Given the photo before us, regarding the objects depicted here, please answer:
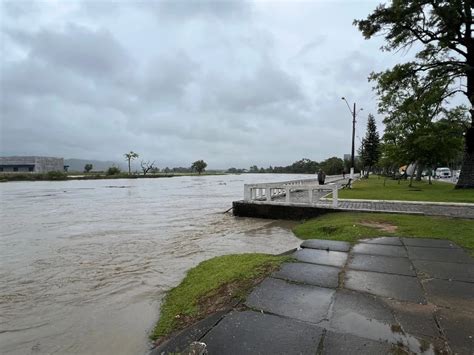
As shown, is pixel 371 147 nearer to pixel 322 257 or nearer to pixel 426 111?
pixel 426 111

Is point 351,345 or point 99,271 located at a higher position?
point 351,345

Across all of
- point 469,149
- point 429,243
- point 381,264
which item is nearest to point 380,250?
point 381,264

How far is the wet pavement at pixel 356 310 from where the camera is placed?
2.79 m

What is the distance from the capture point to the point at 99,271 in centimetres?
733

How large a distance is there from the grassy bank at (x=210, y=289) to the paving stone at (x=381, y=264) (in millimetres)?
1171

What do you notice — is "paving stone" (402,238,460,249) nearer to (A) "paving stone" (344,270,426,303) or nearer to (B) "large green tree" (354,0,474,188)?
(A) "paving stone" (344,270,426,303)

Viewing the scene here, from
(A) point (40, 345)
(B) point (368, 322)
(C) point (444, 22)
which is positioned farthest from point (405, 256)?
(C) point (444, 22)

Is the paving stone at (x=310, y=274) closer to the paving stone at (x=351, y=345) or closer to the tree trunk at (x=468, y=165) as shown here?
the paving stone at (x=351, y=345)

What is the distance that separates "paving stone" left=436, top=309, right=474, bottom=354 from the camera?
8.89 ft

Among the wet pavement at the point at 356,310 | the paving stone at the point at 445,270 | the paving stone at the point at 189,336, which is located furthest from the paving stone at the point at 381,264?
the paving stone at the point at 189,336

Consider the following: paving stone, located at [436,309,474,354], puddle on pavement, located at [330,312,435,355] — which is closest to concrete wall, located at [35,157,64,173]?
puddle on pavement, located at [330,312,435,355]

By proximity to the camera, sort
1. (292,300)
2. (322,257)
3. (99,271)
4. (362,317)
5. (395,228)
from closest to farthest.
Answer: (362,317)
(292,300)
(322,257)
(99,271)
(395,228)

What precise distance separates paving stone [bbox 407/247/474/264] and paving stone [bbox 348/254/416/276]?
41 cm

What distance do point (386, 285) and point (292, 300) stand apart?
4.63 ft
